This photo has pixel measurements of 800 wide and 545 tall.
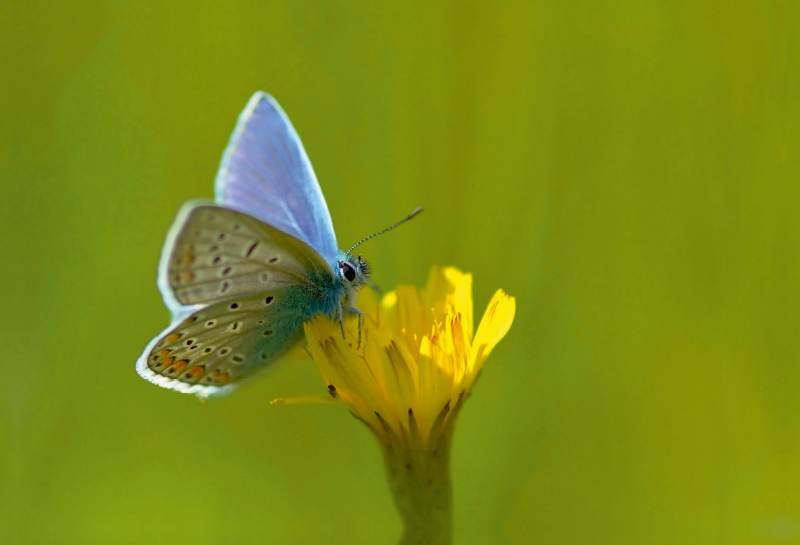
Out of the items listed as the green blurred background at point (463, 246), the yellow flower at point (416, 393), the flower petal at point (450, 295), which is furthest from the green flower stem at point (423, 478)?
the green blurred background at point (463, 246)

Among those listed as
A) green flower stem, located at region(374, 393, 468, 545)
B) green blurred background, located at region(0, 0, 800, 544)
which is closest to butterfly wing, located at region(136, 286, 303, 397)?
green flower stem, located at region(374, 393, 468, 545)

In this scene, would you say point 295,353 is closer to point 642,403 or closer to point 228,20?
point 642,403

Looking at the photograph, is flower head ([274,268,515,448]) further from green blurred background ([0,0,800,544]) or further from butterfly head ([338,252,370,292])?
green blurred background ([0,0,800,544])

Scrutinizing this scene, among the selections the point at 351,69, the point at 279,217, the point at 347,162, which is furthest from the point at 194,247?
the point at 351,69

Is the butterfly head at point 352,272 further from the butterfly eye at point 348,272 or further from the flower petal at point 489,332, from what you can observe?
the flower petal at point 489,332

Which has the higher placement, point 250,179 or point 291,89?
point 291,89

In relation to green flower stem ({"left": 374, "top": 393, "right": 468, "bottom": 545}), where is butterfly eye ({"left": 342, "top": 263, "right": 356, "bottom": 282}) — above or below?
above

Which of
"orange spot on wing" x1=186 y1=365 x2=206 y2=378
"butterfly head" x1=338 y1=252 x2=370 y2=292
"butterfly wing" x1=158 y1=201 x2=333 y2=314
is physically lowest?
"orange spot on wing" x1=186 y1=365 x2=206 y2=378
